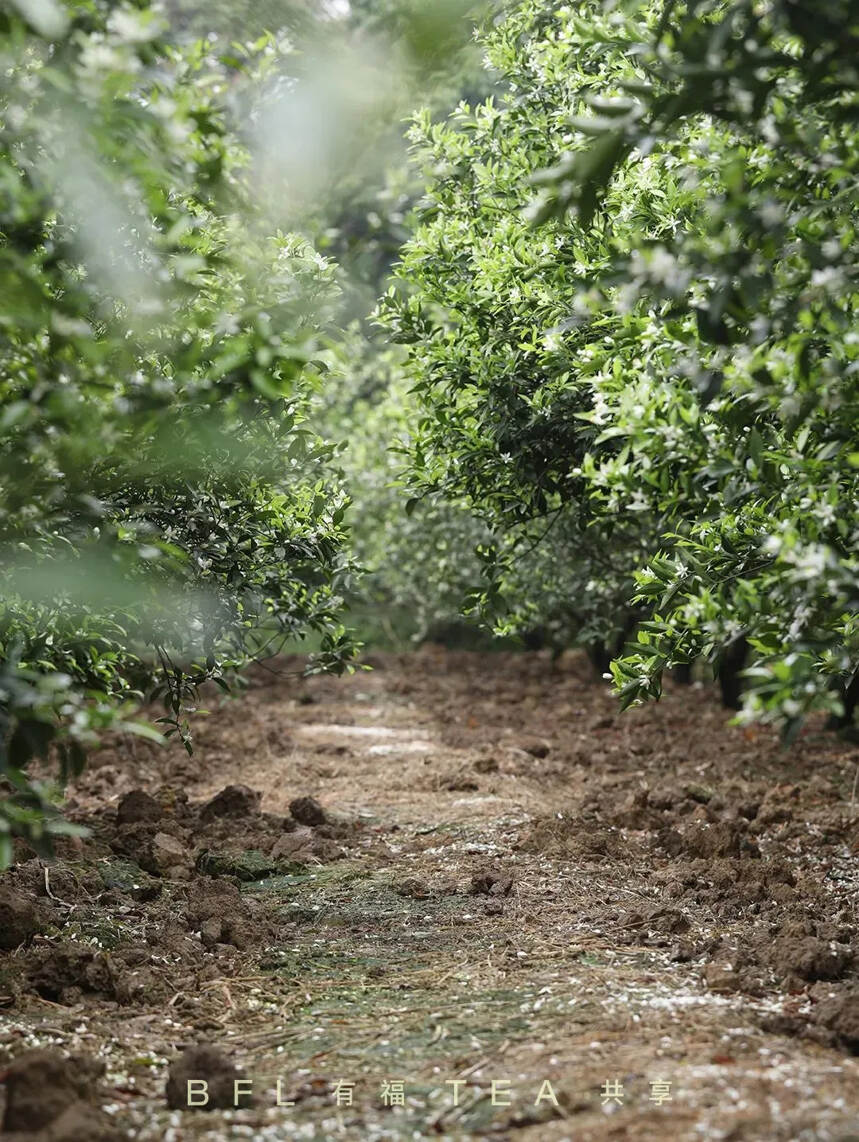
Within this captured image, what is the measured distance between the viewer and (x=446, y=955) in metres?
4.77

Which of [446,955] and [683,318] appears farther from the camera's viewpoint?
[446,955]

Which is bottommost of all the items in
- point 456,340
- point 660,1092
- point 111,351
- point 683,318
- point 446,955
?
point 660,1092

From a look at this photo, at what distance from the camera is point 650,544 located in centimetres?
888

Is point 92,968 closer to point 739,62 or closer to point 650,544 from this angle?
point 739,62

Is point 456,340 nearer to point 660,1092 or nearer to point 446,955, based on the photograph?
point 446,955

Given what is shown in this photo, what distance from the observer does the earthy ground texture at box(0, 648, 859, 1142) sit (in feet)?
10.6

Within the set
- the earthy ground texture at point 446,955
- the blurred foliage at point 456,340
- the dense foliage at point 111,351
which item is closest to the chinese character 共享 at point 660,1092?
the earthy ground texture at point 446,955

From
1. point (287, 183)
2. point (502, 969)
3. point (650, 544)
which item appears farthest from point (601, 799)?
point (287, 183)

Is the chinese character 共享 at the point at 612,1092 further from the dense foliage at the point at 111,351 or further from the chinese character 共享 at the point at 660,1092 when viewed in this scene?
the dense foliage at the point at 111,351

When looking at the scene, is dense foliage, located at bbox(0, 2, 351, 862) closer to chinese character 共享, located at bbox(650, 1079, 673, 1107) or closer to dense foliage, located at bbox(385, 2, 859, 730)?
dense foliage, located at bbox(385, 2, 859, 730)

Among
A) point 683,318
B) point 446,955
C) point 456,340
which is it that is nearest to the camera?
point 683,318

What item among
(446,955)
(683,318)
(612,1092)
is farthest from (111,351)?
(446,955)

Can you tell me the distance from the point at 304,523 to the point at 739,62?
3.02 meters

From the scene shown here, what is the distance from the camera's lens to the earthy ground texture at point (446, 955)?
323cm
